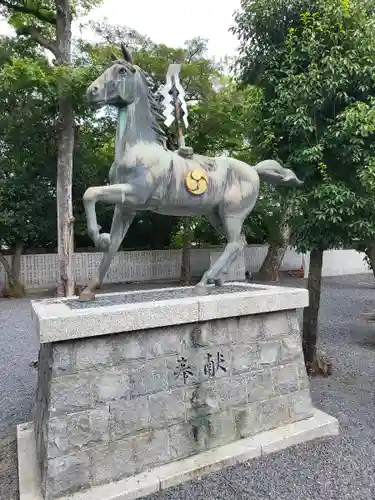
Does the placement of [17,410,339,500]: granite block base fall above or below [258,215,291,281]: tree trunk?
below

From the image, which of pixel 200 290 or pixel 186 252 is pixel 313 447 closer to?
pixel 200 290

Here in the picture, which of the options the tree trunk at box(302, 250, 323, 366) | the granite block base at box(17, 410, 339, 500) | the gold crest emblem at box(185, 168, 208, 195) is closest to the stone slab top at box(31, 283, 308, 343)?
the gold crest emblem at box(185, 168, 208, 195)

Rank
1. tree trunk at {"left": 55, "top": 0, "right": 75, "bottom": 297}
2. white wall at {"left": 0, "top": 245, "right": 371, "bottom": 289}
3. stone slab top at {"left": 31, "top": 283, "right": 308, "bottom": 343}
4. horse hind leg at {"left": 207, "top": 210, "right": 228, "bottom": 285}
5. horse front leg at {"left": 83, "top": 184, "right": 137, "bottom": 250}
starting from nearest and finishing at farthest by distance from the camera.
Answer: stone slab top at {"left": 31, "top": 283, "right": 308, "bottom": 343}
horse front leg at {"left": 83, "top": 184, "right": 137, "bottom": 250}
horse hind leg at {"left": 207, "top": 210, "right": 228, "bottom": 285}
tree trunk at {"left": 55, "top": 0, "right": 75, "bottom": 297}
white wall at {"left": 0, "top": 245, "right": 371, "bottom": 289}

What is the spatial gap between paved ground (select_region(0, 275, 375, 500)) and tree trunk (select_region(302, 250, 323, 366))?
1.33 feet

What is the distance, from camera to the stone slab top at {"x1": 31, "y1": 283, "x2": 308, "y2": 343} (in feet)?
8.41

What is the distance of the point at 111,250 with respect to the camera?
132 inches

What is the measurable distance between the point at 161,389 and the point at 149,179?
5.50ft

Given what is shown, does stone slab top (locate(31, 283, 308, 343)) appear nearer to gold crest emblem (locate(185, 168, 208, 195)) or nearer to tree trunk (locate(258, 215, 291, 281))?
gold crest emblem (locate(185, 168, 208, 195))

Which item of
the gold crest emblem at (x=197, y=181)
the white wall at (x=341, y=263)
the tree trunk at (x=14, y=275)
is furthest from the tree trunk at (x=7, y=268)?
the white wall at (x=341, y=263)

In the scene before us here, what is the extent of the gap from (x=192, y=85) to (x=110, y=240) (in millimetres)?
8089

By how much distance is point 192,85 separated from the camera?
10094 millimetres

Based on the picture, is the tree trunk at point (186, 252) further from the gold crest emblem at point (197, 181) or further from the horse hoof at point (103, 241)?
the horse hoof at point (103, 241)

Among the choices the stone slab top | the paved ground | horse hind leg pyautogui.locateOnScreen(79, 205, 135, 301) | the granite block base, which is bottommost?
the paved ground

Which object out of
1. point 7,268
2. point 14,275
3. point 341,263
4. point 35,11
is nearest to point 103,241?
point 35,11
